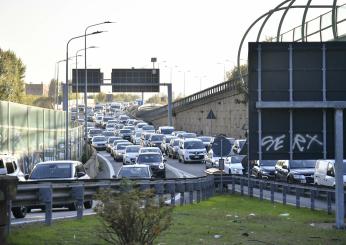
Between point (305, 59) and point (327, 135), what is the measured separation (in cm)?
183

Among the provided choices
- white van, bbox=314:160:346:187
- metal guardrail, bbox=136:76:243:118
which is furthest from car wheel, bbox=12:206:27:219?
metal guardrail, bbox=136:76:243:118

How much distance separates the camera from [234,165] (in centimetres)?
4966

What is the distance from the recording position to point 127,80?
111m

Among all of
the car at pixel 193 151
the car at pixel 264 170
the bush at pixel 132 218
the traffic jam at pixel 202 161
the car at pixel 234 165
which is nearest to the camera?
the bush at pixel 132 218

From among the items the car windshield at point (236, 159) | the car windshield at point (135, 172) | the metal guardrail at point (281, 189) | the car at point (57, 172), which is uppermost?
the car at point (57, 172)

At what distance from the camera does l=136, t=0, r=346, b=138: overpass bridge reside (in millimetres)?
33125

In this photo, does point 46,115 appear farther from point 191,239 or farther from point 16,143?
point 191,239

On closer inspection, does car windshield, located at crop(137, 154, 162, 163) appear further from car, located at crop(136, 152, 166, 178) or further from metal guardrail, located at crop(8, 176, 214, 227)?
metal guardrail, located at crop(8, 176, 214, 227)

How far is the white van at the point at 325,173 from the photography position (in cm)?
3394

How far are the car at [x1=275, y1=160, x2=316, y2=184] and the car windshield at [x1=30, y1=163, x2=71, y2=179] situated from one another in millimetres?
14969

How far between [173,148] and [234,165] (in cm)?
2699

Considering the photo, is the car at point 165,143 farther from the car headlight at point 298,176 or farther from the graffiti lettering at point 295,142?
the graffiti lettering at point 295,142

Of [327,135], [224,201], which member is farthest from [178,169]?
[327,135]

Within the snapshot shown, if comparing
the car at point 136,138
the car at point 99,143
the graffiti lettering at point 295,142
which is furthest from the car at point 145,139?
the graffiti lettering at point 295,142
